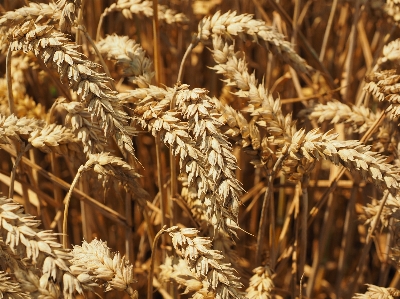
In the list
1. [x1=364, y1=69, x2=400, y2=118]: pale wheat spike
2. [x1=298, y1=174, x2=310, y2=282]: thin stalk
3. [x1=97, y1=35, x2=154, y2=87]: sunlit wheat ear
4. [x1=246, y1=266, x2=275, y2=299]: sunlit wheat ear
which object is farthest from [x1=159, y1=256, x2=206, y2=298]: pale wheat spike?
[x1=364, y1=69, x2=400, y2=118]: pale wheat spike

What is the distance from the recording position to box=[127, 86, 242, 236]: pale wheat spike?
3.33 feet

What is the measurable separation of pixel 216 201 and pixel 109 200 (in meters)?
0.77

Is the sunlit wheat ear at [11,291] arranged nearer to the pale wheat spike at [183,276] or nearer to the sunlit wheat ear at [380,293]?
the pale wheat spike at [183,276]

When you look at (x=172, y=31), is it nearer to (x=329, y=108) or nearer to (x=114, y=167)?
(x=329, y=108)

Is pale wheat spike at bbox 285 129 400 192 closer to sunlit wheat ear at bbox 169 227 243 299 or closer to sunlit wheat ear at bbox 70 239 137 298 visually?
sunlit wheat ear at bbox 169 227 243 299

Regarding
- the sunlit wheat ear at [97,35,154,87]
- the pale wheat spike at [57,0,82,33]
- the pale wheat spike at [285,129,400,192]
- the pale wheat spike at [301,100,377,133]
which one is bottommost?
the pale wheat spike at [285,129,400,192]

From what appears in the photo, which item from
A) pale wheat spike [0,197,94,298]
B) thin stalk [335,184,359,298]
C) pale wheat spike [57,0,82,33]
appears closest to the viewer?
pale wheat spike [0,197,94,298]

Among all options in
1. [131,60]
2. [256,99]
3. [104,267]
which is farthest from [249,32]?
[104,267]

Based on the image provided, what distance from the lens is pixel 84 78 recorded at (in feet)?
3.75

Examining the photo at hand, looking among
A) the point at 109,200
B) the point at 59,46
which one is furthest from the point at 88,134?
the point at 109,200

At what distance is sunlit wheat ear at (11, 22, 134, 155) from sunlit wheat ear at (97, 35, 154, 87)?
0.27 metres

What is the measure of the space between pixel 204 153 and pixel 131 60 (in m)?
0.49

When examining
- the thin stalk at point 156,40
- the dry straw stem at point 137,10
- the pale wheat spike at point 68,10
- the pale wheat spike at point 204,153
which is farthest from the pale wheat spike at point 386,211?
the pale wheat spike at point 68,10

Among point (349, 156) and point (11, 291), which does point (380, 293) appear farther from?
point (11, 291)
